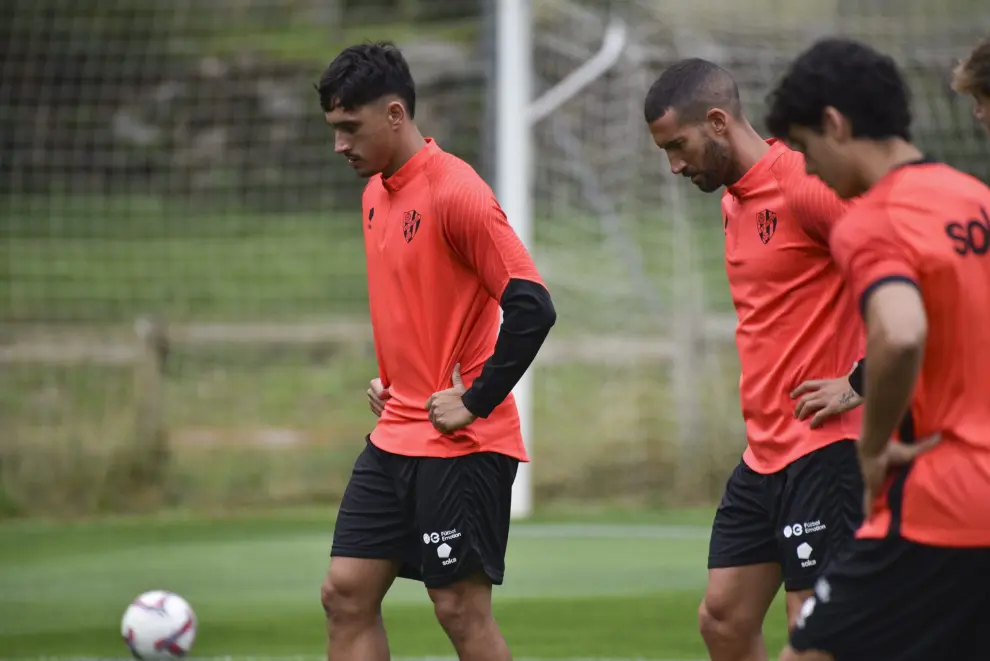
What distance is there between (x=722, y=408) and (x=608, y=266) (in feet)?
8.88

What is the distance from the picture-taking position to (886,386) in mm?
3137

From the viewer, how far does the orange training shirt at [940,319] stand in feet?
10.4

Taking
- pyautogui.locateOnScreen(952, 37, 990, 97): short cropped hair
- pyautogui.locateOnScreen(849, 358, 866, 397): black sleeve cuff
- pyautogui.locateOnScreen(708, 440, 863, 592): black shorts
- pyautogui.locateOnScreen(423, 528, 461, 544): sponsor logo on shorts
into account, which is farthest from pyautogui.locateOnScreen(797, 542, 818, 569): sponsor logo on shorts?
pyautogui.locateOnScreen(952, 37, 990, 97): short cropped hair

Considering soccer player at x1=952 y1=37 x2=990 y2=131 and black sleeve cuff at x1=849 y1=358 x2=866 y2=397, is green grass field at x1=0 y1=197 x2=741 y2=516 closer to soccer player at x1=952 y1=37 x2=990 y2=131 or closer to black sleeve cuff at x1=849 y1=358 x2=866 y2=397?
black sleeve cuff at x1=849 y1=358 x2=866 y2=397

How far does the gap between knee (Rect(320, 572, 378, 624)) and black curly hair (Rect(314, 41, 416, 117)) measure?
1487 mm

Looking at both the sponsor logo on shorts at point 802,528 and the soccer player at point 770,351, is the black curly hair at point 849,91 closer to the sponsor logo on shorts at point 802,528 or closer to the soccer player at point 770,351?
the soccer player at point 770,351

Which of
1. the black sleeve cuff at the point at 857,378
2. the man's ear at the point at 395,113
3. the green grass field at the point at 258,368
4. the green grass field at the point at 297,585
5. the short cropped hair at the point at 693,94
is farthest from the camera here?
the green grass field at the point at 258,368

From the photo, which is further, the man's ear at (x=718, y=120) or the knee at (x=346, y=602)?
the knee at (x=346, y=602)

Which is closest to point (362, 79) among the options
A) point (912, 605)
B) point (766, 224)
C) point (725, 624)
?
point (766, 224)

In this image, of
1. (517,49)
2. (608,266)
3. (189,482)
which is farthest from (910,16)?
(189,482)

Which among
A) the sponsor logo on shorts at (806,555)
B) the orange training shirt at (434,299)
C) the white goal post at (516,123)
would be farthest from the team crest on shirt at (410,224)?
the white goal post at (516,123)

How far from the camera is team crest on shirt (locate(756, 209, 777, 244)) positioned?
15.3 ft

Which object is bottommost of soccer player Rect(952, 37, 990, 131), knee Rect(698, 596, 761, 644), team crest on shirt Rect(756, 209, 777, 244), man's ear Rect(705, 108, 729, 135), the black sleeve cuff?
knee Rect(698, 596, 761, 644)

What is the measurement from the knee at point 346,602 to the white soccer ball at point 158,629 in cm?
195
